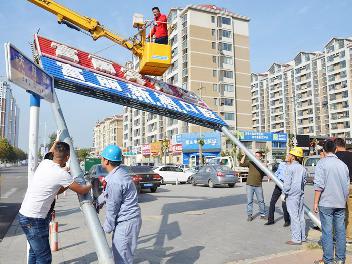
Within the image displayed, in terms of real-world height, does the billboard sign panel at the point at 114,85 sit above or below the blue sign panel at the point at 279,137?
below

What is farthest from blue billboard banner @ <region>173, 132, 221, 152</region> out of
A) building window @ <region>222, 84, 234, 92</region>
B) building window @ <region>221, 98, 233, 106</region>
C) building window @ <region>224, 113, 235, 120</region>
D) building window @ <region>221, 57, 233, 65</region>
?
building window @ <region>221, 57, 233, 65</region>

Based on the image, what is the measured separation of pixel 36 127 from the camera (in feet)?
17.9

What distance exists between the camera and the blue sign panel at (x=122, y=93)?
8188mm

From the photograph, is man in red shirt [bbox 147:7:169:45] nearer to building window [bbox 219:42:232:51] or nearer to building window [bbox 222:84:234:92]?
building window [bbox 222:84:234:92]

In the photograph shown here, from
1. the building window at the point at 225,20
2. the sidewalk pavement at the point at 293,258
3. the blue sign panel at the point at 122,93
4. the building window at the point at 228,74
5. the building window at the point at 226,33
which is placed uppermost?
the building window at the point at 225,20

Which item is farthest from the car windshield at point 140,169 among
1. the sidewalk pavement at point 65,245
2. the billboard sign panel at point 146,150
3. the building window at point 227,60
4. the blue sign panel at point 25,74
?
the billboard sign panel at point 146,150

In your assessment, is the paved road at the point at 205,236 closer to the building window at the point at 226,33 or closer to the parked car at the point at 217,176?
the parked car at the point at 217,176

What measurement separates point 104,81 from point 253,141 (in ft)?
171

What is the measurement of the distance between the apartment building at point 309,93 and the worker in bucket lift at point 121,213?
80911mm

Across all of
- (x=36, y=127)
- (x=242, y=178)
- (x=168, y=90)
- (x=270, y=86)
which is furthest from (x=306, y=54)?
(x=36, y=127)

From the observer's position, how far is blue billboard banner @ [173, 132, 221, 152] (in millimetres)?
56244

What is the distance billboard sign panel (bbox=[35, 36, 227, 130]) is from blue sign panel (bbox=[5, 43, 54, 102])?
215cm

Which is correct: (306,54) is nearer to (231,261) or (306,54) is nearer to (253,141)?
(253,141)

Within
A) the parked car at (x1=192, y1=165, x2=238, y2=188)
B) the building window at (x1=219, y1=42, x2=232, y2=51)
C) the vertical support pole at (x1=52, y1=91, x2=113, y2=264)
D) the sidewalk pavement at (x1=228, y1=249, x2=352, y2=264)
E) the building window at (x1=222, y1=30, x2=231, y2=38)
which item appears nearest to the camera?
the vertical support pole at (x1=52, y1=91, x2=113, y2=264)
